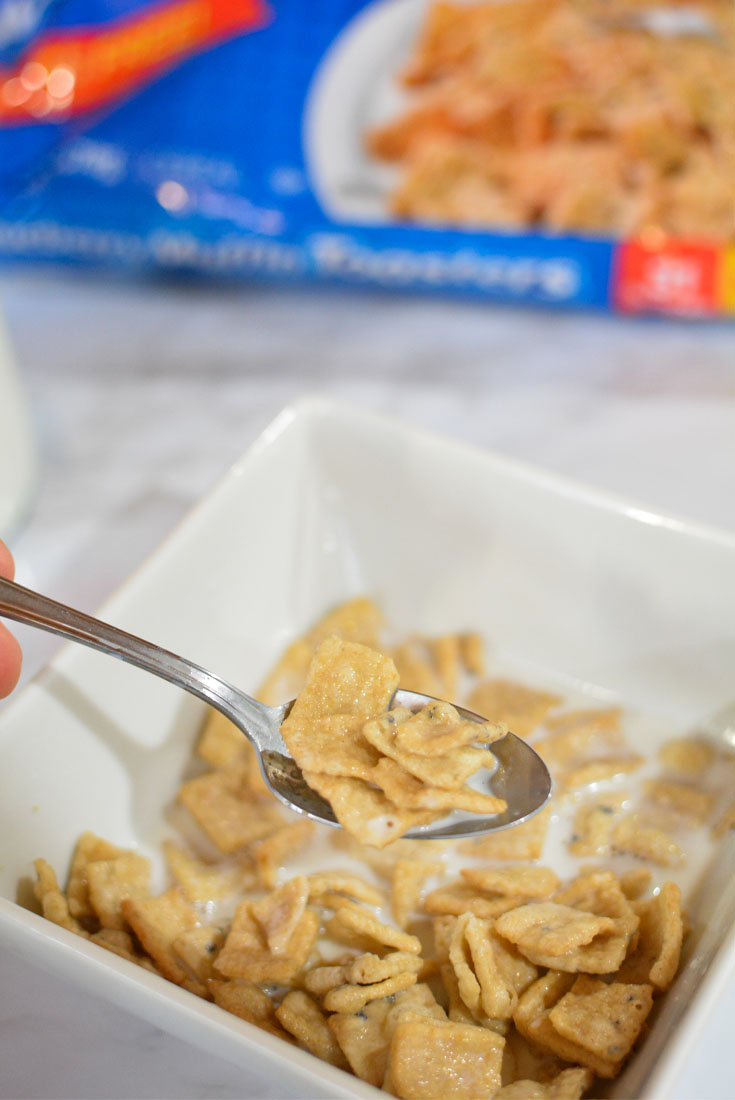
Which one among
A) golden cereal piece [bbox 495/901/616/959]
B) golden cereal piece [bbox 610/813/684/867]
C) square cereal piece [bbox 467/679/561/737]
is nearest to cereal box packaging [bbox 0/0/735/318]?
square cereal piece [bbox 467/679/561/737]

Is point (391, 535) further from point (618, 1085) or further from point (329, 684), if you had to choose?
point (618, 1085)

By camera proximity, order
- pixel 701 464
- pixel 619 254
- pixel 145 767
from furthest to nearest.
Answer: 1. pixel 619 254
2. pixel 701 464
3. pixel 145 767

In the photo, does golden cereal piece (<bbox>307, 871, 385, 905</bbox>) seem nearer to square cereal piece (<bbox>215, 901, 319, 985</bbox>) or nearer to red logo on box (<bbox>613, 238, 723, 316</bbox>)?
square cereal piece (<bbox>215, 901, 319, 985</bbox>)

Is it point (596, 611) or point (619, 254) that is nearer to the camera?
point (596, 611)

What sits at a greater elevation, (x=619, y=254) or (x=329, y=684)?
(x=619, y=254)

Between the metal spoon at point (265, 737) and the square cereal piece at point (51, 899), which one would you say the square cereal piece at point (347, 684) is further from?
the square cereal piece at point (51, 899)

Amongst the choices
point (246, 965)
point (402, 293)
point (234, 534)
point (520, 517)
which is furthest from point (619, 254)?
point (246, 965)

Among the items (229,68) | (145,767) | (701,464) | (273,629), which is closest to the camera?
(145,767)

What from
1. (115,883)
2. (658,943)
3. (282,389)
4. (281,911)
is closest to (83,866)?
(115,883)

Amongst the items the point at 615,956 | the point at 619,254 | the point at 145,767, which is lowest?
the point at 145,767
